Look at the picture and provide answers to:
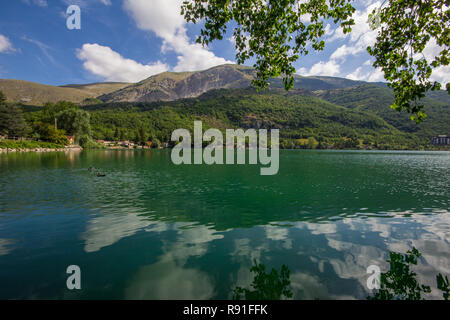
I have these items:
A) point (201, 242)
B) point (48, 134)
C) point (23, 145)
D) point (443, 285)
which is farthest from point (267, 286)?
point (48, 134)

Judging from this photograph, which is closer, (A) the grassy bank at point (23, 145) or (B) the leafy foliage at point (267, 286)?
(B) the leafy foliage at point (267, 286)

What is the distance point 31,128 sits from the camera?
320ft

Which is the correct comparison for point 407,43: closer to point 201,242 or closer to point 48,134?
point 201,242

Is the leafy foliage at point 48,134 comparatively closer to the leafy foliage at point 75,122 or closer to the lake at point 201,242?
the leafy foliage at point 75,122

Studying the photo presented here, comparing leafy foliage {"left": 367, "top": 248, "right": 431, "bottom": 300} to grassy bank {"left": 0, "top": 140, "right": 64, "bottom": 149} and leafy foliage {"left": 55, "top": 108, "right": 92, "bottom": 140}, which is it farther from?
leafy foliage {"left": 55, "top": 108, "right": 92, "bottom": 140}

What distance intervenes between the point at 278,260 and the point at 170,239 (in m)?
4.70

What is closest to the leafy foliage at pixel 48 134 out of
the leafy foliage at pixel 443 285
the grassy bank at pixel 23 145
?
the grassy bank at pixel 23 145

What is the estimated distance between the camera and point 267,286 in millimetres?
6250

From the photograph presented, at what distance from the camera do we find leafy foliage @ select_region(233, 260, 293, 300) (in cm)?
575

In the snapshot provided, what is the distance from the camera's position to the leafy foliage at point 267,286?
575cm

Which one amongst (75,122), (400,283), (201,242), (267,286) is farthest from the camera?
(75,122)

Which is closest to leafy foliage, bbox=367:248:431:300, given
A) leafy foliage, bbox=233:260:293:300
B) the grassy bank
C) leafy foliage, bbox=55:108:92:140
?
leafy foliage, bbox=233:260:293:300
